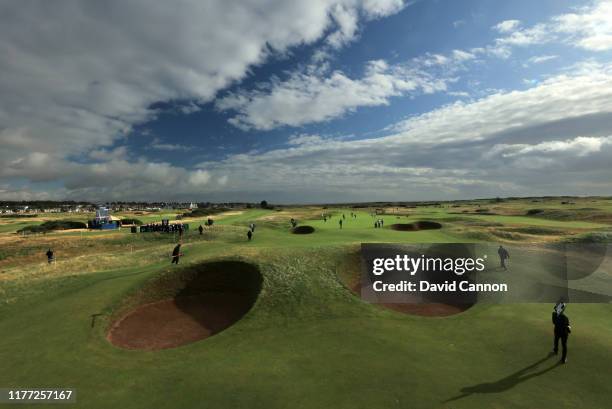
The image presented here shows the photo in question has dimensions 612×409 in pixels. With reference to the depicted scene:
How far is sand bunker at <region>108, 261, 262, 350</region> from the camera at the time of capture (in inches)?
796

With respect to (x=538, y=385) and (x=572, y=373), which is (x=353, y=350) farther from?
(x=572, y=373)

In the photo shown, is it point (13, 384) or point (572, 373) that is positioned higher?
point (572, 373)

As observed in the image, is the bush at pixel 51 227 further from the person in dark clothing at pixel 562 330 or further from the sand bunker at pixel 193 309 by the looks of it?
the person in dark clothing at pixel 562 330

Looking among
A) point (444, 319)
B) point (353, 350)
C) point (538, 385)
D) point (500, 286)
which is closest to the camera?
point (538, 385)

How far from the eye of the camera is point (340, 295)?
71.1ft

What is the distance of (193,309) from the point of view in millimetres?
25031

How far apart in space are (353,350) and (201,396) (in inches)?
270

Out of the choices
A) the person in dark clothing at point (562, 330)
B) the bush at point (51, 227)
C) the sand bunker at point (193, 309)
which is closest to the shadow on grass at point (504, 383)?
the person in dark clothing at point (562, 330)

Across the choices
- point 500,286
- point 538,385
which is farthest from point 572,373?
point 500,286

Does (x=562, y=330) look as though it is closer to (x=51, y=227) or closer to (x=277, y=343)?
(x=277, y=343)

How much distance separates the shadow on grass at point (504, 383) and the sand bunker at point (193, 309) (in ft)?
51.4

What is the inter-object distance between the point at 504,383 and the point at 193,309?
70.1ft

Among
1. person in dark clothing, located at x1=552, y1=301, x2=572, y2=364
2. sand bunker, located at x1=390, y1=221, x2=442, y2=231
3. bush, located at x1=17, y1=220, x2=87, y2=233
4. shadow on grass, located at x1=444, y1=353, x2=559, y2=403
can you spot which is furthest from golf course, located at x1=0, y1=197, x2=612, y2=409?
bush, located at x1=17, y1=220, x2=87, y2=233

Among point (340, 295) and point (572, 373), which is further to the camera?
point (340, 295)
